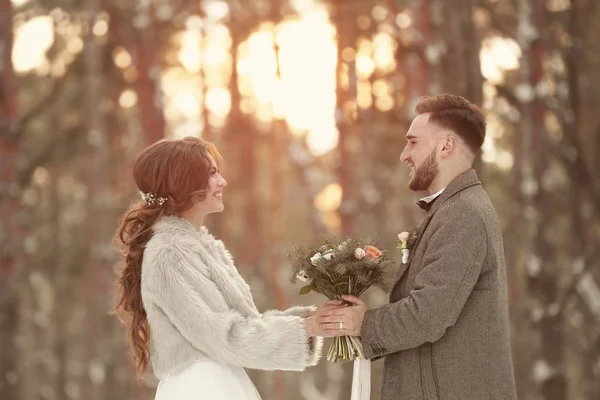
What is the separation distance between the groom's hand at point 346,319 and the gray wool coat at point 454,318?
133 millimetres

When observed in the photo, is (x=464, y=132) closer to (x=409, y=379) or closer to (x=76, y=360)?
(x=409, y=379)

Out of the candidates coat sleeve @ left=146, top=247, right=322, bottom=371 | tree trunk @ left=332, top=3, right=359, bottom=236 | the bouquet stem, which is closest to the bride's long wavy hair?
coat sleeve @ left=146, top=247, right=322, bottom=371

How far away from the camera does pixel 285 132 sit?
50.5 ft

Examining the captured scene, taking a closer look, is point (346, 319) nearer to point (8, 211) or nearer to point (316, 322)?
point (316, 322)

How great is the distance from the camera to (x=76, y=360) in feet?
66.6

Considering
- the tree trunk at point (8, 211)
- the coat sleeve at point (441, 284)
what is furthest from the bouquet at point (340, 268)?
the tree trunk at point (8, 211)

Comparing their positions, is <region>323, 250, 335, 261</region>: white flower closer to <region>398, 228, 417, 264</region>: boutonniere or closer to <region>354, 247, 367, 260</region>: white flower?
<region>354, 247, 367, 260</region>: white flower

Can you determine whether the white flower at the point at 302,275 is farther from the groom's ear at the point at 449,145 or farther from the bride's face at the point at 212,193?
the groom's ear at the point at 449,145

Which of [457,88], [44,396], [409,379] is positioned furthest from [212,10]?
[409,379]

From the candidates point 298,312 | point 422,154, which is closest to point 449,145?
point 422,154

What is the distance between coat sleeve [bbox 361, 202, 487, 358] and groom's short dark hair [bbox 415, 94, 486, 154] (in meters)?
0.43

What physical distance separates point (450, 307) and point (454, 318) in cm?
6

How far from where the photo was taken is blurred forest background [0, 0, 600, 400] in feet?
29.7

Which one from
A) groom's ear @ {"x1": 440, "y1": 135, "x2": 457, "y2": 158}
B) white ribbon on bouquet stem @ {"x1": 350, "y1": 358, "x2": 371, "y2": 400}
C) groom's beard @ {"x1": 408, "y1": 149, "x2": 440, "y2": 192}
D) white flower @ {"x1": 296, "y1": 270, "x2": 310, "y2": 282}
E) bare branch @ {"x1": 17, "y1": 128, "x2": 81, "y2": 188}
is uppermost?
bare branch @ {"x1": 17, "y1": 128, "x2": 81, "y2": 188}
